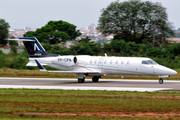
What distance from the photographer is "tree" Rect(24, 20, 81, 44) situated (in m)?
88.9

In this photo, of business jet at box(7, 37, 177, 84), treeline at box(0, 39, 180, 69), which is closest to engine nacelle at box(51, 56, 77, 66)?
business jet at box(7, 37, 177, 84)

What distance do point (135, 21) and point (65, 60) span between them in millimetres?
41813

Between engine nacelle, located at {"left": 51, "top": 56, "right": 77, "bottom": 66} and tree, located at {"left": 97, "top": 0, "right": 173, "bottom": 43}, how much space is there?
130 ft

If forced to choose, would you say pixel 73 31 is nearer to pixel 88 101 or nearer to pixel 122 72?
pixel 122 72

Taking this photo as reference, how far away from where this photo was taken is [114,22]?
6962 centimetres

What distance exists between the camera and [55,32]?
90.2m

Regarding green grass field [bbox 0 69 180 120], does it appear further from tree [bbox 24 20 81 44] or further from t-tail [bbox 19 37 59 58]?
tree [bbox 24 20 81 44]

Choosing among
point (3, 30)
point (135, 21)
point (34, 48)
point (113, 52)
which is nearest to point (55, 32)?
point (3, 30)

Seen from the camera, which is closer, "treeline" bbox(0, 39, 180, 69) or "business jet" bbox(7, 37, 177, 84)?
"business jet" bbox(7, 37, 177, 84)

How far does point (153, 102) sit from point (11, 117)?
690cm

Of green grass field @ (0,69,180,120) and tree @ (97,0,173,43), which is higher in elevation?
tree @ (97,0,173,43)

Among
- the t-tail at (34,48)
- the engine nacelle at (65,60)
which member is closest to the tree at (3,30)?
the t-tail at (34,48)

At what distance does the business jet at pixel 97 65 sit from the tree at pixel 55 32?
5726 cm

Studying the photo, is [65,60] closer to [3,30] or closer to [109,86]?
[109,86]
